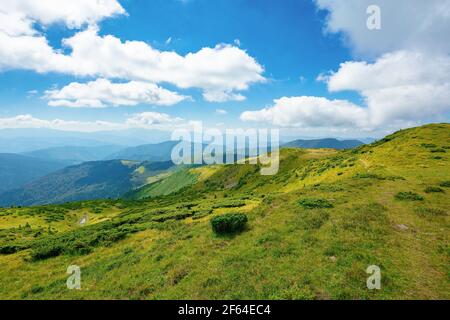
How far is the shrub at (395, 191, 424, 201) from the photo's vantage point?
22156 millimetres

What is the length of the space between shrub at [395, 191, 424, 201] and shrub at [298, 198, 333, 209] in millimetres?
6434

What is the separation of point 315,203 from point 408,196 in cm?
841

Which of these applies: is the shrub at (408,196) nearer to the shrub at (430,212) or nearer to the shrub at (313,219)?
the shrub at (430,212)

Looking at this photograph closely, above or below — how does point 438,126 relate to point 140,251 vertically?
above

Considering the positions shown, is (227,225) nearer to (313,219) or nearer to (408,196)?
(313,219)

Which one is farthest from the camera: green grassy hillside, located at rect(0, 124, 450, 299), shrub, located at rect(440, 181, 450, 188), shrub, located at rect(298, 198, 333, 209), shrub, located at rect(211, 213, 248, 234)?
shrub, located at rect(440, 181, 450, 188)

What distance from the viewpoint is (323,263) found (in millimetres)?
13391

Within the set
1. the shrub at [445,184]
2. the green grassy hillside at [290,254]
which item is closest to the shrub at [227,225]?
the green grassy hillside at [290,254]

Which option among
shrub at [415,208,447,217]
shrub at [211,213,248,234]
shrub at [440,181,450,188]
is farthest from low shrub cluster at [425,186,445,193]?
shrub at [211,213,248,234]

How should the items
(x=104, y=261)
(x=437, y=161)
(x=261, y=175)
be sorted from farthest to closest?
1. (x=261, y=175)
2. (x=437, y=161)
3. (x=104, y=261)

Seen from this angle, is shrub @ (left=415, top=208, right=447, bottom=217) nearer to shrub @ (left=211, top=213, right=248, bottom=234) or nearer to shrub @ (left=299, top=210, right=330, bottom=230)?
shrub @ (left=299, top=210, right=330, bottom=230)
